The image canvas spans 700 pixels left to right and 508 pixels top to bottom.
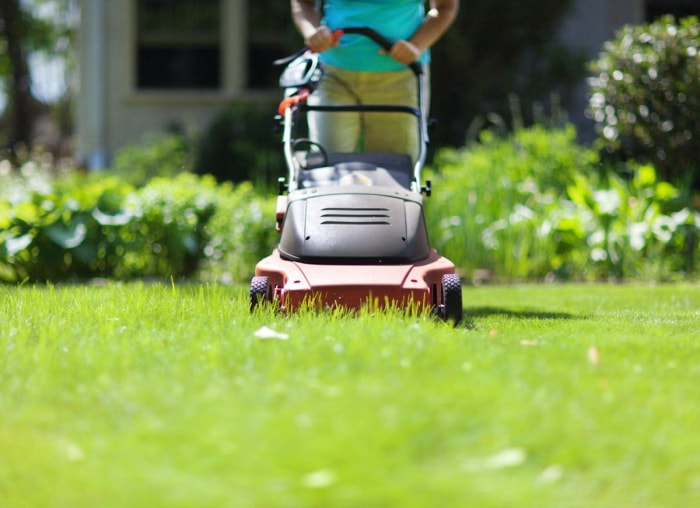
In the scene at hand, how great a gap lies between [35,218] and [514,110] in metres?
5.14

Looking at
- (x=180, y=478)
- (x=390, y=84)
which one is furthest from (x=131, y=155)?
(x=180, y=478)

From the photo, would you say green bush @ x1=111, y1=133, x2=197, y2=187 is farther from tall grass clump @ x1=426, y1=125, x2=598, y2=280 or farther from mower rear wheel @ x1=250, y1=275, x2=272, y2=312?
mower rear wheel @ x1=250, y1=275, x2=272, y2=312

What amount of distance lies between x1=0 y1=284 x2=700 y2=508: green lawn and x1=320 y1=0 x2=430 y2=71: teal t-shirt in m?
1.56

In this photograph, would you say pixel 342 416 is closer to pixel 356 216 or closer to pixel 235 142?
pixel 356 216

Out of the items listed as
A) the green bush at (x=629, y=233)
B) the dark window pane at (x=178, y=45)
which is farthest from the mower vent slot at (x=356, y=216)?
the dark window pane at (x=178, y=45)

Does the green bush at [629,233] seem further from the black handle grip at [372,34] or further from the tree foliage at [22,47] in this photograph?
the tree foliage at [22,47]

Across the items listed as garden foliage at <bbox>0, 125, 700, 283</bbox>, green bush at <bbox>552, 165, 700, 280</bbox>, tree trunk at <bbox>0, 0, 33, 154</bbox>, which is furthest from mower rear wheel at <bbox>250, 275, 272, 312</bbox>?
tree trunk at <bbox>0, 0, 33, 154</bbox>

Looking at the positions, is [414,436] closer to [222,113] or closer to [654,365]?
[654,365]

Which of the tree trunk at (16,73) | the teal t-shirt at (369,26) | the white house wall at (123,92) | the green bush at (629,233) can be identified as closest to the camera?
the teal t-shirt at (369,26)

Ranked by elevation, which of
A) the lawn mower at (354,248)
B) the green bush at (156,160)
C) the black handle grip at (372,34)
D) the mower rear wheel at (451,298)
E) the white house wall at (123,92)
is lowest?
the mower rear wheel at (451,298)

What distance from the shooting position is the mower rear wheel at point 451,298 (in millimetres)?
3945

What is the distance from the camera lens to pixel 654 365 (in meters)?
3.15

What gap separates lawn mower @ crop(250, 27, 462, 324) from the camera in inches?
150

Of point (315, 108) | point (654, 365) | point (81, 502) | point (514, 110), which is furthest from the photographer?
point (514, 110)
